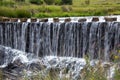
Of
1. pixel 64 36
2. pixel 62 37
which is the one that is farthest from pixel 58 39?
pixel 64 36

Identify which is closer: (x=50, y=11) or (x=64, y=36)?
(x=64, y=36)

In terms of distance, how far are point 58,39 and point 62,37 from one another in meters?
0.24

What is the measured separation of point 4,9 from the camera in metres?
28.5

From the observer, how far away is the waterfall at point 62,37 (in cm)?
1641

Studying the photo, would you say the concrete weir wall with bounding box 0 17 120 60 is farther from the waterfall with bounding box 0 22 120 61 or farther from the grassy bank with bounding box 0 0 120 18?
the grassy bank with bounding box 0 0 120 18

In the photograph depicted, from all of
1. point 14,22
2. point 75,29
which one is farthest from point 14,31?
point 75,29

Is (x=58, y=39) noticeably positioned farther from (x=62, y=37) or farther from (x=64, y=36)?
(x=64, y=36)

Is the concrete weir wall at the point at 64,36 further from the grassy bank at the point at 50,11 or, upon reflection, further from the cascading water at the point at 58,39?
the grassy bank at the point at 50,11

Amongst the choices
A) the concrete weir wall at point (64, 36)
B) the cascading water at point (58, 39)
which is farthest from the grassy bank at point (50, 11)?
the cascading water at point (58, 39)

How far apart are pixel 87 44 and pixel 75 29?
112cm

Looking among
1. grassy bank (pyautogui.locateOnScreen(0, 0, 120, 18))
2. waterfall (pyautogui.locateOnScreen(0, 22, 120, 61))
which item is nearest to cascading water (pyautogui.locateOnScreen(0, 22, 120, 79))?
waterfall (pyautogui.locateOnScreen(0, 22, 120, 61))

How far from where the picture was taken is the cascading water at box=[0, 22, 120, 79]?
1642 centimetres

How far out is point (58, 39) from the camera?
1894cm

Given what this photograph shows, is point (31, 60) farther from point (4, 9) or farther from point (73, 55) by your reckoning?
point (4, 9)
